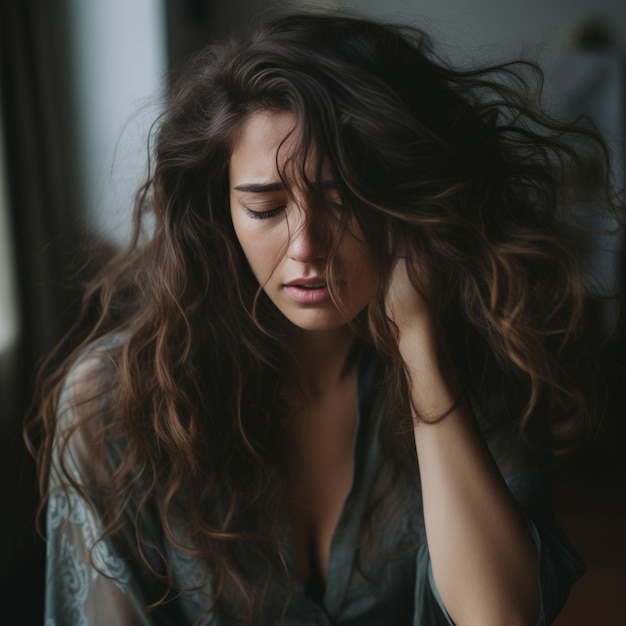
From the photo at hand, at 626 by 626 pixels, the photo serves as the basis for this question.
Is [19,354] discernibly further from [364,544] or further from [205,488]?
[364,544]

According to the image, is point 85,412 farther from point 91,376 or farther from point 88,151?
point 88,151

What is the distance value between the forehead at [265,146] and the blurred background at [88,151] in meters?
0.27

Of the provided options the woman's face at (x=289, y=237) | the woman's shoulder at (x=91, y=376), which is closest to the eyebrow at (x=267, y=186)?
the woman's face at (x=289, y=237)

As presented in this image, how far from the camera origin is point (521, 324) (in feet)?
Result: 2.21

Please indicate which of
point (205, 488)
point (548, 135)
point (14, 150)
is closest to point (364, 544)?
point (205, 488)

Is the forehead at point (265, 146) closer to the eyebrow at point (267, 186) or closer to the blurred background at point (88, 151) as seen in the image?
the eyebrow at point (267, 186)

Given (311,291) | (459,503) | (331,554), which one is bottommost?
(331,554)

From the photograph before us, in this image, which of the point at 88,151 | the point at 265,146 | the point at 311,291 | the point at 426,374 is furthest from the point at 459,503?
the point at 88,151

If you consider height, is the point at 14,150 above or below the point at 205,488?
above

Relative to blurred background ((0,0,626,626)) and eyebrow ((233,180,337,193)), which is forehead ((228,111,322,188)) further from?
blurred background ((0,0,626,626))

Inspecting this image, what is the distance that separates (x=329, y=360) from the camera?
2.60 ft

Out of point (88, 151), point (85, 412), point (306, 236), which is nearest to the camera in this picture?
point (306, 236)

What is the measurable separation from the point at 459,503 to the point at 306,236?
0.81 ft

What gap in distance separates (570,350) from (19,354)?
638 millimetres
